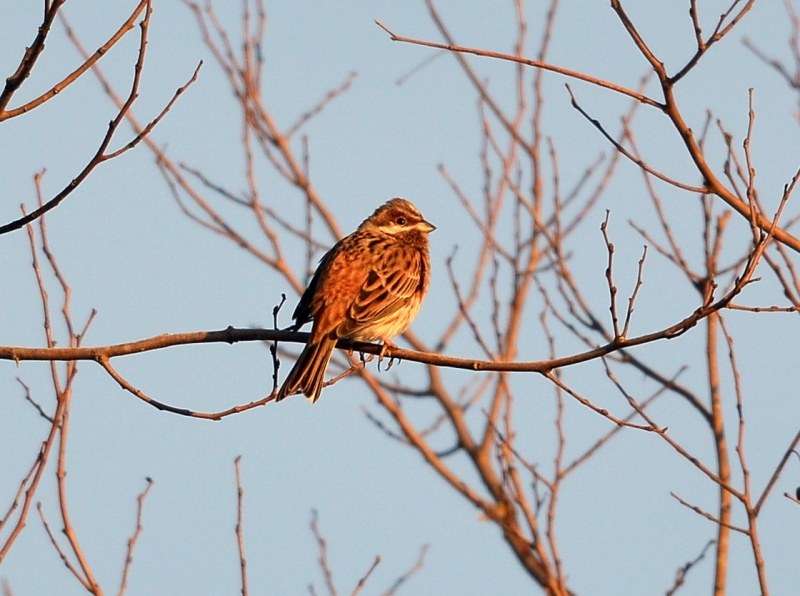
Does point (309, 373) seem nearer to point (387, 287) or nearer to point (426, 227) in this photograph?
point (387, 287)

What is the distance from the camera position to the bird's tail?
6531 millimetres

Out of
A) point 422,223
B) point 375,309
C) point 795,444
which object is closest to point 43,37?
point 375,309

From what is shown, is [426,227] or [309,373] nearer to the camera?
[309,373]

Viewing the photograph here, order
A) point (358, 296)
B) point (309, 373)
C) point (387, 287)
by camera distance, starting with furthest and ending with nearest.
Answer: point (387, 287) → point (358, 296) → point (309, 373)

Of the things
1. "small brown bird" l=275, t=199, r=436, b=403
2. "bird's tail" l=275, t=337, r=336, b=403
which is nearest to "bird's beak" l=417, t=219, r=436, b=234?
"small brown bird" l=275, t=199, r=436, b=403

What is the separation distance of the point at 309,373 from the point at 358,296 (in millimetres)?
825

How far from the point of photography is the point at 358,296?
7.28m

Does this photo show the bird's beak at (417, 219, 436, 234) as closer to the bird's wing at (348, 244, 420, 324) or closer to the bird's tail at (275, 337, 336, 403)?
the bird's wing at (348, 244, 420, 324)

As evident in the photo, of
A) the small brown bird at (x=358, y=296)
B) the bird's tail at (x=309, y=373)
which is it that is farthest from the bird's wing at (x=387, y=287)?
the bird's tail at (x=309, y=373)

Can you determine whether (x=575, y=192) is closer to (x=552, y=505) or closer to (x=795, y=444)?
(x=552, y=505)

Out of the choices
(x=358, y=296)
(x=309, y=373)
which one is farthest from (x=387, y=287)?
(x=309, y=373)

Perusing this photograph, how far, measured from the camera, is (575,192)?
9.94 m

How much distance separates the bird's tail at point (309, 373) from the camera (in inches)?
257

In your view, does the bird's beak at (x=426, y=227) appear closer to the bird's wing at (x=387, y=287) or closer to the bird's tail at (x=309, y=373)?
the bird's wing at (x=387, y=287)
